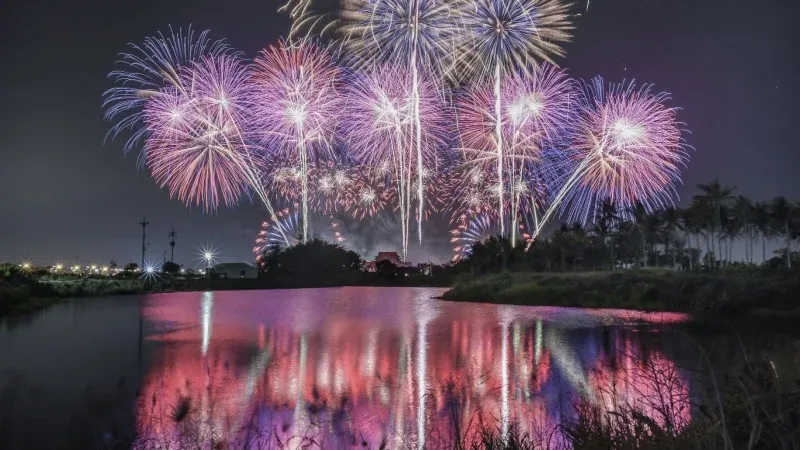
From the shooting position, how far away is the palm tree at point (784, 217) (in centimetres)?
6081

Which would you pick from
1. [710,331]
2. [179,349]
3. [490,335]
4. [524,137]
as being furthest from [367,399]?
[524,137]

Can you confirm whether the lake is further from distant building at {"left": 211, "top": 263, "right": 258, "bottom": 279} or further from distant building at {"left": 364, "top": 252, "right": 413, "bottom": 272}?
distant building at {"left": 364, "top": 252, "right": 413, "bottom": 272}

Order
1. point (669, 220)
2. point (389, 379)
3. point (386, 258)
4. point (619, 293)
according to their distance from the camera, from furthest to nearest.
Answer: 1. point (386, 258)
2. point (669, 220)
3. point (619, 293)
4. point (389, 379)

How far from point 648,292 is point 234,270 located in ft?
232

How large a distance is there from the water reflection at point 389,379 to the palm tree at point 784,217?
46.7 meters

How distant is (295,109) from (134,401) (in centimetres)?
2830

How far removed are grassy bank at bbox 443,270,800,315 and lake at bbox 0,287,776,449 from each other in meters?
6.31

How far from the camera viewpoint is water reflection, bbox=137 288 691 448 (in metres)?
8.01

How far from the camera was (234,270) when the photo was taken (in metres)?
92.1

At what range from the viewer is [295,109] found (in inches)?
1447

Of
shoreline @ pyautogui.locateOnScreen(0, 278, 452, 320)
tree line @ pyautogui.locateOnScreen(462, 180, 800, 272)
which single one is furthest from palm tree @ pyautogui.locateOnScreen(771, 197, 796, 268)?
shoreline @ pyautogui.locateOnScreen(0, 278, 452, 320)

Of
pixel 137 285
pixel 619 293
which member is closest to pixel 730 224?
pixel 619 293

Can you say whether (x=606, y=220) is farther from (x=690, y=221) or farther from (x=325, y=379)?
(x=325, y=379)

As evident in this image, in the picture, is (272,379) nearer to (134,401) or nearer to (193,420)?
(134,401)
